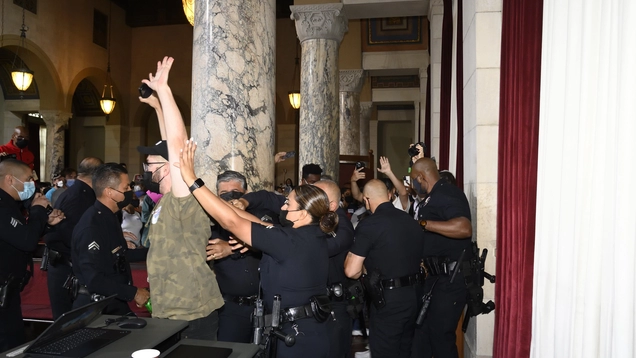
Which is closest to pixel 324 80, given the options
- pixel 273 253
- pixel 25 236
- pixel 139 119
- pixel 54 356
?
pixel 25 236

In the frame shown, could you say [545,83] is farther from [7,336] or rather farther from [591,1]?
[7,336]

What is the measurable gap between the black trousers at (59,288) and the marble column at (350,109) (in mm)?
8032

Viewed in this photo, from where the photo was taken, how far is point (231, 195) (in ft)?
10.1

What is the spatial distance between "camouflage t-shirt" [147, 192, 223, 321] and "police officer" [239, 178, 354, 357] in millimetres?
449

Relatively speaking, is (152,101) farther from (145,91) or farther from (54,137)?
(54,137)

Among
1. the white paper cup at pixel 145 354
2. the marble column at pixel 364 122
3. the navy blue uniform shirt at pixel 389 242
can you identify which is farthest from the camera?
the marble column at pixel 364 122

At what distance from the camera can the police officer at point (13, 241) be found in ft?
11.2

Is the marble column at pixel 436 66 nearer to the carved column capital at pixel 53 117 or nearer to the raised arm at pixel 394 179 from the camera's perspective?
the raised arm at pixel 394 179

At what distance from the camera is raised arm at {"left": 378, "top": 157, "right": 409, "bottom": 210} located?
4.75 m

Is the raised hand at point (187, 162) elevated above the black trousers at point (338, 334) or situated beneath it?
elevated above

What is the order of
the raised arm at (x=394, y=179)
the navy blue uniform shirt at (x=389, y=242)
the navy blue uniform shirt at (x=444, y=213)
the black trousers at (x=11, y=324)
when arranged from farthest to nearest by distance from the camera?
1. the raised arm at (x=394, y=179)
2. the navy blue uniform shirt at (x=444, y=213)
3. the navy blue uniform shirt at (x=389, y=242)
4. the black trousers at (x=11, y=324)

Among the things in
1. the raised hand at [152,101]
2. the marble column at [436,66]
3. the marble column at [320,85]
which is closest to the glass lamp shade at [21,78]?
the marble column at [320,85]

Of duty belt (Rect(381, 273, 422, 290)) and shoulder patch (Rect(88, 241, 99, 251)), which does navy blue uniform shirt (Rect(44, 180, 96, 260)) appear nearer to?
shoulder patch (Rect(88, 241, 99, 251))

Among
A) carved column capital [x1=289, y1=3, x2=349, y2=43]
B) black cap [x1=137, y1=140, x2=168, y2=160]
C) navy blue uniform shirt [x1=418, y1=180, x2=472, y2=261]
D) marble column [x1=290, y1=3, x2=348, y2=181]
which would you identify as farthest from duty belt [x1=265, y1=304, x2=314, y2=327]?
carved column capital [x1=289, y1=3, x2=349, y2=43]
